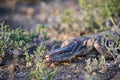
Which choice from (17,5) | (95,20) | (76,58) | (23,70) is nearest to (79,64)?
(76,58)

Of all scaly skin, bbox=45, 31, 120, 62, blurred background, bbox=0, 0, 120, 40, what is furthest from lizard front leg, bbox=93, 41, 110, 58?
blurred background, bbox=0, 0, 120, 40

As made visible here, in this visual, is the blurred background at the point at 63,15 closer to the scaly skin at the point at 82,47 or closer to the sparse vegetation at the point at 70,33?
the sparse vegetation at the point at 70,33

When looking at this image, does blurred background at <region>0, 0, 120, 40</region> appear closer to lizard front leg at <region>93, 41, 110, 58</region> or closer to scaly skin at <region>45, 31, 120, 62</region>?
scaly skin at <region>45, 31, 120, 62</region>

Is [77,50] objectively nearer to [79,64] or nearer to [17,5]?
[79,64]

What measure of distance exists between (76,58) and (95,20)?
14.5 feet

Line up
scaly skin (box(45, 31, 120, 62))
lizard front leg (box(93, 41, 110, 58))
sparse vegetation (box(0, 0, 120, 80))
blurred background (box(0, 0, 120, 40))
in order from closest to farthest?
sparse vegetation (box(0, 0, 120, 80)) → scaly skin (box(45, 31, 120, 62)) → lizard front leg (box(93, 41, 110, 58)) → blurred background (box(0, 0, 120, 40))

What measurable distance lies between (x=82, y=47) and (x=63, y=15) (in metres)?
5.10

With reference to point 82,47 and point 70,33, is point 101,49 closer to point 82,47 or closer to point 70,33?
point 82,47

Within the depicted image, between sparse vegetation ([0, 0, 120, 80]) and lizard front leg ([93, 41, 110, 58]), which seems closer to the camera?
sparse vegetation ([0, 0, 120, 80])

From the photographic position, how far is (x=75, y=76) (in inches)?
274

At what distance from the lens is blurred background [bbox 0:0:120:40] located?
11.2m

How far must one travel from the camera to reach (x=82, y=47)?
7.78 m

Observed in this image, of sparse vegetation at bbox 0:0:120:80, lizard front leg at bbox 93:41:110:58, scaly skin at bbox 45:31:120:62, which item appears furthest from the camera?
lizard front leg at bbox 93:41:110:58

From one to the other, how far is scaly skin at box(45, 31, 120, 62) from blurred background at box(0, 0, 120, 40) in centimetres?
170
